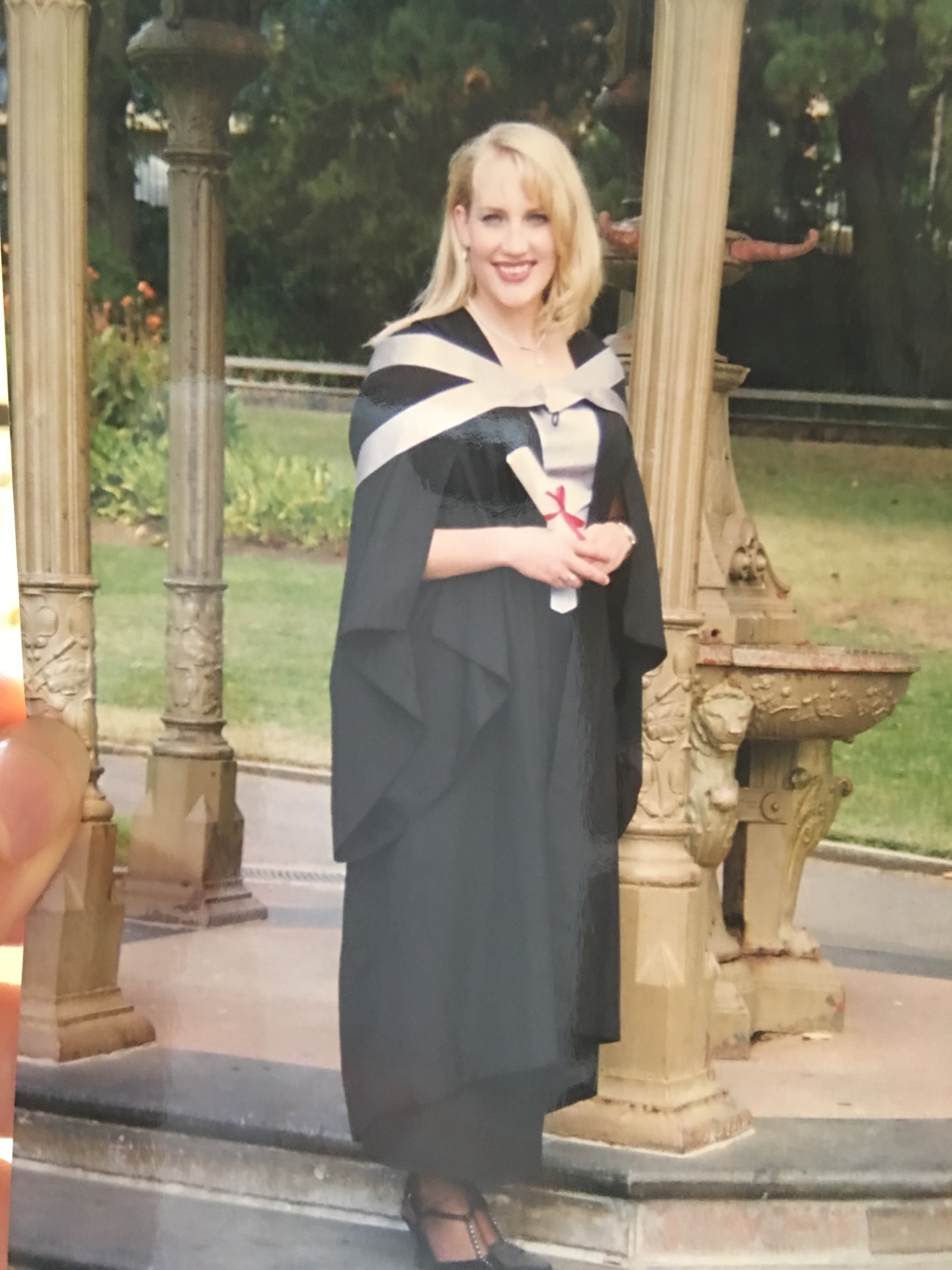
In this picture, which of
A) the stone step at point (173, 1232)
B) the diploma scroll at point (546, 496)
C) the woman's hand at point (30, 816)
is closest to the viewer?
the woman's hand at point (30, 816)

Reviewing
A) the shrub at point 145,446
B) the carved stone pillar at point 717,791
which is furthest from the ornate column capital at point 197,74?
the carved stone pillar at point 717,791

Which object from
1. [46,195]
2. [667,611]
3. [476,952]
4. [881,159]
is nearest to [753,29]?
[881,159]

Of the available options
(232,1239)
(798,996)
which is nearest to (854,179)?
(798,996)

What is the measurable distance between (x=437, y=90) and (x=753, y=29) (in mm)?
499

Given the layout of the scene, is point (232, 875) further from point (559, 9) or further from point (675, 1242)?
point (559, 9)

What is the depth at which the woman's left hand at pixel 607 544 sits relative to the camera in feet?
8.47

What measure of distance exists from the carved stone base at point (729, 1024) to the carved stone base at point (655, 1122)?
126 mm

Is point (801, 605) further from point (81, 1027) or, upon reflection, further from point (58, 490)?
point (81, 1027)

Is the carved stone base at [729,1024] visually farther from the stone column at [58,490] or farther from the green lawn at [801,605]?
the stone column at [58,490]

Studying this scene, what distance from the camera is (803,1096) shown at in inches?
112

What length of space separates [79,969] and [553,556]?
104 cm

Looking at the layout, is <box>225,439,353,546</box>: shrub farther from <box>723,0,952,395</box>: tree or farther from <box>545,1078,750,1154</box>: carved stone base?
<box>545,1078,750,1154</box>: carved stone base

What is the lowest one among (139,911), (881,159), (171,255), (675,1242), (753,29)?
(675,1242)

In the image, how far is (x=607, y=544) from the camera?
2.61 meters
